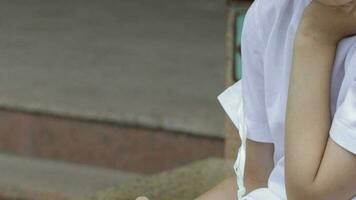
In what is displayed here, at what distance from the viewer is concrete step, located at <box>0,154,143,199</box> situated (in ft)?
10.6

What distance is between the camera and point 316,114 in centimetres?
139

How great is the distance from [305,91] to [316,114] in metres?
0.04

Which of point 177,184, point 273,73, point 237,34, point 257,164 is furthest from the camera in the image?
point 237,34

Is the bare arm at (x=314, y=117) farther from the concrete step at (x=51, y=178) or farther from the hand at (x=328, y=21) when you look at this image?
the concrete step at (x=51, y=178)

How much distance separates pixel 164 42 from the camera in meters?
4.50

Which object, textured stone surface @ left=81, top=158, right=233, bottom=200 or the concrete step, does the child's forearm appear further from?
the concrete step

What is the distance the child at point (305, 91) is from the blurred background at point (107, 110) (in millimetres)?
1200

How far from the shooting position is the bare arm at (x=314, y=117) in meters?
1.35

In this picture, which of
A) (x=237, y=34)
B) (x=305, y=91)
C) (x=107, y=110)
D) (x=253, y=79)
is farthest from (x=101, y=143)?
(x=305, y=91)

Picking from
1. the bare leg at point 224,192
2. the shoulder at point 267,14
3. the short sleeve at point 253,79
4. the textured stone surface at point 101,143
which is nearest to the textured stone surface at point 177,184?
the bare leg at point 224,192

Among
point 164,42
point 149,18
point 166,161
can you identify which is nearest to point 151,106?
point 166,161

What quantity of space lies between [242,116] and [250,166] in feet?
0.27

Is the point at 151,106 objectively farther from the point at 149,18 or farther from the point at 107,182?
the point at 149,18

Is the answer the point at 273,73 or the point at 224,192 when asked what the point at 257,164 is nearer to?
the point at 224,192
